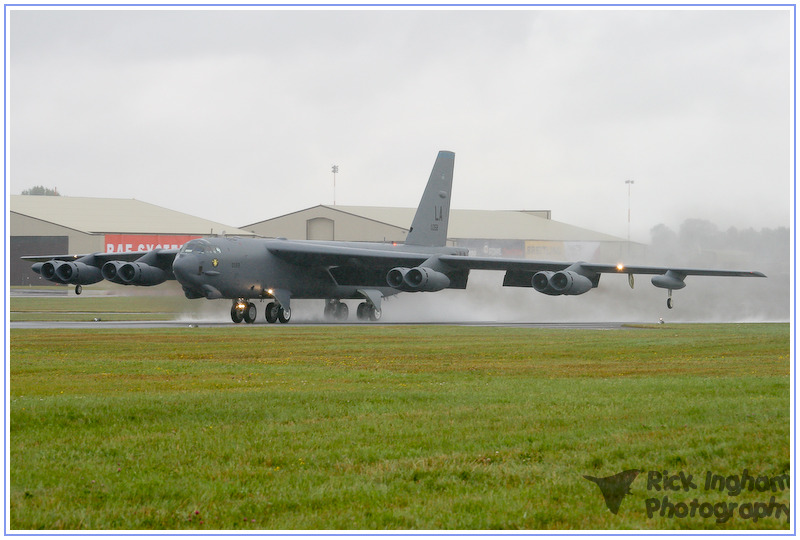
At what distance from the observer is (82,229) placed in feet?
264

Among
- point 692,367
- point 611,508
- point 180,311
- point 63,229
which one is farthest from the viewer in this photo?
point 63,229

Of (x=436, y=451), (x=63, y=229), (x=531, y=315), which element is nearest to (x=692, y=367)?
(x=436, y=451)

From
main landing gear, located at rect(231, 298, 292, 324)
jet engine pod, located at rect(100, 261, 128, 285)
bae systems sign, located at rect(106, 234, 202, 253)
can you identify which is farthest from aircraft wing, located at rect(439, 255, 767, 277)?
bae systems sign, located at rect(106, 234, 202, 253)

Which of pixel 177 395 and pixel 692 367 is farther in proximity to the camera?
pixel 692 367

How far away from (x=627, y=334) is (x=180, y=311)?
23.2 m

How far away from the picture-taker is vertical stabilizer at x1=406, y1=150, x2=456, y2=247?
163 feet

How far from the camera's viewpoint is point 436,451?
1048 cm

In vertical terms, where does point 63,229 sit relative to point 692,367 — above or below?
above

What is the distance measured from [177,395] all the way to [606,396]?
620 centimetres

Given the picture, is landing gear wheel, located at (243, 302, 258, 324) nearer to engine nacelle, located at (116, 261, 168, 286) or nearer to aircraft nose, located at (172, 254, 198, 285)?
aircraft nose, located at (172, 254, 198, 285)

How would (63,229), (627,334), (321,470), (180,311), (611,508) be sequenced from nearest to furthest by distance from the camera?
(611,508)
(321,470)
(627,334)
(180,311)
(63,229)

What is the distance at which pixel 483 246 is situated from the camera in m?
94.3

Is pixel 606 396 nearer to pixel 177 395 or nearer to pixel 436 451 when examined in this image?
pixel 436 451

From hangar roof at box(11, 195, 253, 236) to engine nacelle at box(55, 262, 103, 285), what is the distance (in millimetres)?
37129
